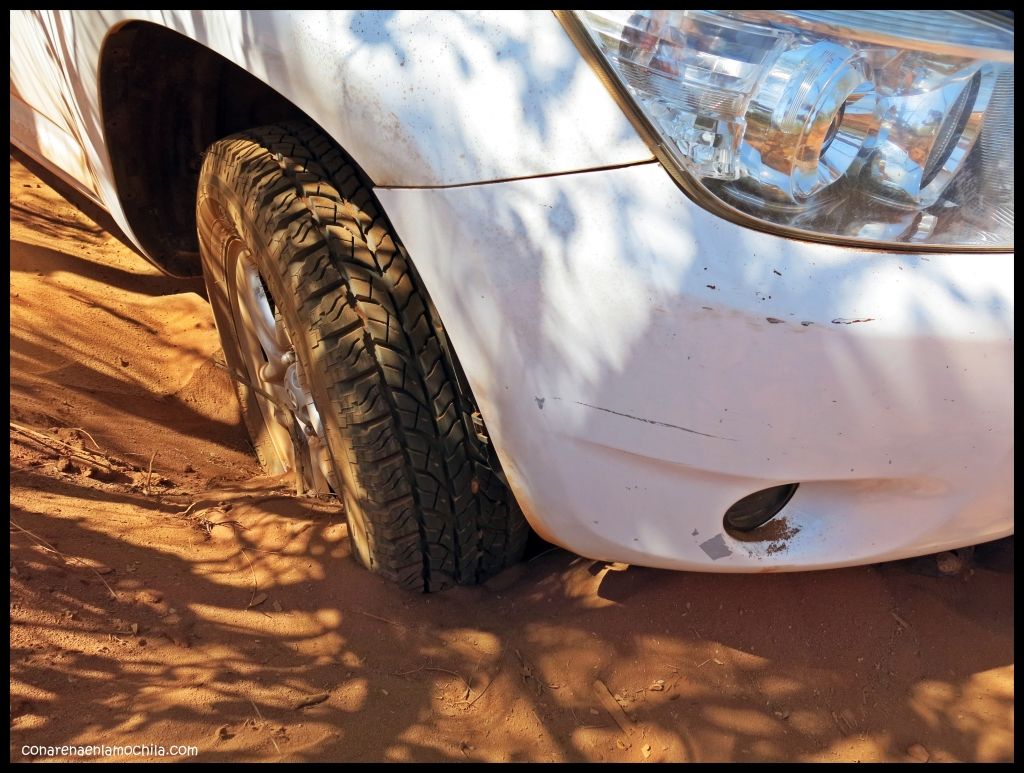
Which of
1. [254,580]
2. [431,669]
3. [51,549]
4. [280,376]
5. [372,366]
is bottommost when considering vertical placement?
[431,669]

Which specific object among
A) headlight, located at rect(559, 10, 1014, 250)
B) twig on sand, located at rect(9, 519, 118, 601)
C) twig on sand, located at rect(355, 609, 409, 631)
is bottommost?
twig on sand, located at rect(355, 609, 409, 631)

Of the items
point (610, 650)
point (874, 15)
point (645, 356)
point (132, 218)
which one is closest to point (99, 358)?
point (132, 218)

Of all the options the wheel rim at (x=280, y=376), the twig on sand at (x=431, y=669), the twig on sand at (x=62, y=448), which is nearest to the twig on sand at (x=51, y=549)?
the twig on sand at (x=62, y=448)

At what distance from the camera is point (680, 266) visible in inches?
62.4

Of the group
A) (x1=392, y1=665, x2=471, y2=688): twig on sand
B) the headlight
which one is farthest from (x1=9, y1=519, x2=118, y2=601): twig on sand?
the headlight

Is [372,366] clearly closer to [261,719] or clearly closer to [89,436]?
[261,719]

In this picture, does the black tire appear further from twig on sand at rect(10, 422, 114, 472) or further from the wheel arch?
twig on sand at rect(10, 422, 114, 472)

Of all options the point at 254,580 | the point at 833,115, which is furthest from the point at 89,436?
the point at 833,115

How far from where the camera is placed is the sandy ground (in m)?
1.98

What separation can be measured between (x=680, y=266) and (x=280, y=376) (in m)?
1.42

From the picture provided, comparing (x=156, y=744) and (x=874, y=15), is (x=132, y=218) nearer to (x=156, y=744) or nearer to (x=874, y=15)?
(x=156, y=744)

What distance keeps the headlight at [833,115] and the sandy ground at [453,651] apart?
1.06m

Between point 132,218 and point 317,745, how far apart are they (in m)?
1.86

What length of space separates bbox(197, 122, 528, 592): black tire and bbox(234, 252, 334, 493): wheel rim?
189mm
